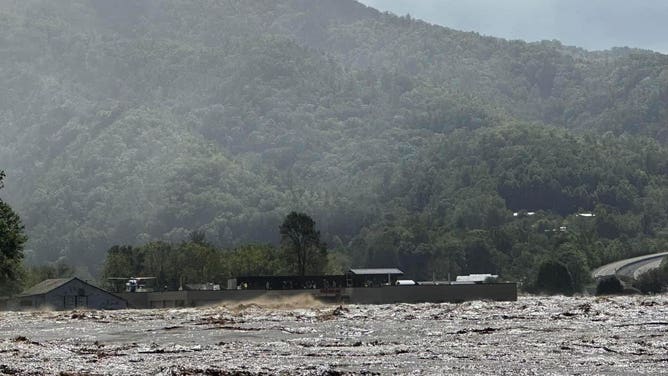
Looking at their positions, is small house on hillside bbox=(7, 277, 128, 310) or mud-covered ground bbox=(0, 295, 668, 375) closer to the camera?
mud-covered ground bbox=(0, 295, 668, 375)

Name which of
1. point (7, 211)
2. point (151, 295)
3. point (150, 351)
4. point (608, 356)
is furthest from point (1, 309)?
point (608, 356)

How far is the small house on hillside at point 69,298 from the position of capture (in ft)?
611

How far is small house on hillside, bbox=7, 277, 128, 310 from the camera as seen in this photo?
611 feet

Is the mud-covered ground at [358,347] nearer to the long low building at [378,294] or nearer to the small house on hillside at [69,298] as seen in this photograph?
the long low building at [378,294]

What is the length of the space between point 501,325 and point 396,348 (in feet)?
67.0

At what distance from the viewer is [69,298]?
189m

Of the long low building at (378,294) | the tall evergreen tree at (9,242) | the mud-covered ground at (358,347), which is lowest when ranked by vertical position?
the mud-covered ground at (358,347)

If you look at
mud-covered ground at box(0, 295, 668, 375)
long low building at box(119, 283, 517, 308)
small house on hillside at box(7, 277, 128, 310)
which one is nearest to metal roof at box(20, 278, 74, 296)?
small house on hillside at box(7, 277, 128, 310)

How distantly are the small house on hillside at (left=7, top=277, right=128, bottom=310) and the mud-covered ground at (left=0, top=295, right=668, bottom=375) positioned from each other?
98.2m

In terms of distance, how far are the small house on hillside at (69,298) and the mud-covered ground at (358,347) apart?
98190mm

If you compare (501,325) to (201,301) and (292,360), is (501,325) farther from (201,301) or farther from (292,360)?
(201,301)

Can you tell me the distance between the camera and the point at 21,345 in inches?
2518

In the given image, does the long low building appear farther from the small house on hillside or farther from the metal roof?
the metal roof

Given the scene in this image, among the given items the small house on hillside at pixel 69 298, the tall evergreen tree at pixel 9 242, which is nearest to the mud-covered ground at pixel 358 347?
the tall evergreen tree at pixel 9 242
